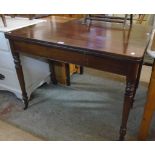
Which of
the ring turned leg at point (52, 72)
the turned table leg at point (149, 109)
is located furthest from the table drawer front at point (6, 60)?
the turned table leg at point (149, 109)

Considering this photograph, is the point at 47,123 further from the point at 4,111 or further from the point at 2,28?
the point at 2,28

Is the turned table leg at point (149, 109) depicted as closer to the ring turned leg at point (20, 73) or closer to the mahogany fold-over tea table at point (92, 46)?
the mahogany fold-over tea table at point (92, 46)

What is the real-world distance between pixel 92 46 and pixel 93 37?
0.51 feet

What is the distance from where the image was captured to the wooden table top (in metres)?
0.98

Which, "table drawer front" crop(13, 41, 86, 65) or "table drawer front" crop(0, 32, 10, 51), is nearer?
"table drawer front" crop(13, 41, 86, 65)

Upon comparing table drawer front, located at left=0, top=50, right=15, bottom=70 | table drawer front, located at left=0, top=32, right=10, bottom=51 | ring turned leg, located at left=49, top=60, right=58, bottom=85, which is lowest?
ring turned leg, located at left=49, top=60, right=58, bottom=85

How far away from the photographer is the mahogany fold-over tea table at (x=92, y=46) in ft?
3.13

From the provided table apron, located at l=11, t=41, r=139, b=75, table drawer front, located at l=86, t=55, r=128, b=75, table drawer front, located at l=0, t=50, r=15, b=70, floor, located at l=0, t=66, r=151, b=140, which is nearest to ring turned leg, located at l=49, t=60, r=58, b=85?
table drawer front, located at l=0, t=50, r=15, b=70

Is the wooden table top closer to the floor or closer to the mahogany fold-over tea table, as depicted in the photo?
the mahogany fold-over tea table

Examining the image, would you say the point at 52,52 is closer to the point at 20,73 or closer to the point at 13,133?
the point at 20,73

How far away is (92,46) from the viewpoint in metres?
1.01

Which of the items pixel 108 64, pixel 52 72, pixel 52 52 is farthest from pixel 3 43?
pixel 108 64

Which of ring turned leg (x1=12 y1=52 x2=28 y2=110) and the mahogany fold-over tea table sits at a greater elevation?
the mahogany fold-over tea table

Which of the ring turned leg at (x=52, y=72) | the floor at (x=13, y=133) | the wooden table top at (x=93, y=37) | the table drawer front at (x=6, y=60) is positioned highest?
the wooden table top at (x=93, y=37)
